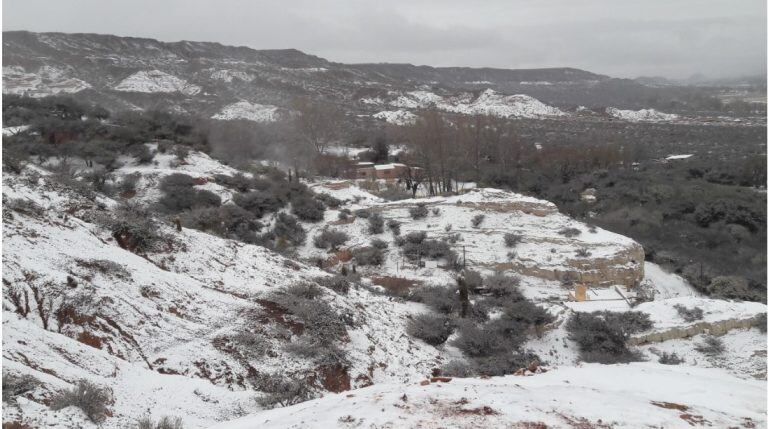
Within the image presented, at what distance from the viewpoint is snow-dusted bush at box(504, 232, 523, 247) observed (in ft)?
62.3

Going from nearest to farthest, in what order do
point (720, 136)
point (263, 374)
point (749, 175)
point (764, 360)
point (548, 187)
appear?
point (263, 374)
point (764, 360)
point (548, 187)
point (749, 175)
point (720, 136)

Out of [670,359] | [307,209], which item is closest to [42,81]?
[307,209]

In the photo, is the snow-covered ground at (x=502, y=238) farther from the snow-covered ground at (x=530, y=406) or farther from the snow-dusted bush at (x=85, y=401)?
the snow-dusted bush at (x=85, y=401)

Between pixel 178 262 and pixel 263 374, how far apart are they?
3983mm

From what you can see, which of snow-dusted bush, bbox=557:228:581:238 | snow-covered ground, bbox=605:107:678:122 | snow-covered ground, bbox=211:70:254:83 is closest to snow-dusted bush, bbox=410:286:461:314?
snow-dusted bush, bbox=557:228:581:238

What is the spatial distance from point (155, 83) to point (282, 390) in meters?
75.8

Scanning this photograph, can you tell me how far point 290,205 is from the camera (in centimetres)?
2389

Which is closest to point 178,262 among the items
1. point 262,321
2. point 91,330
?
point 262,321

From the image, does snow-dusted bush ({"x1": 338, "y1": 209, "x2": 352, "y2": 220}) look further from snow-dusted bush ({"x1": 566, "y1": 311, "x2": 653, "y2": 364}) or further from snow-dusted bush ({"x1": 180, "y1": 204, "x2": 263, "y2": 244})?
snow-dusted bush ({"x1": 566, "y1": 311, "x2": 653, "y2": 364})

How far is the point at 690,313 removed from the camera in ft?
Result: 42.0

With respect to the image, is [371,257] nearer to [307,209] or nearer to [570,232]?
[307,209]

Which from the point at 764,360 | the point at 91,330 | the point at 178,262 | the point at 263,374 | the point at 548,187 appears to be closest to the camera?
the point at 91,330

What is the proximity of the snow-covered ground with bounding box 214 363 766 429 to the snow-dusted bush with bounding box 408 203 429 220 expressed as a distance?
15.3m

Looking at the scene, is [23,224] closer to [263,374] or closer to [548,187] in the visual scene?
[263,374]
